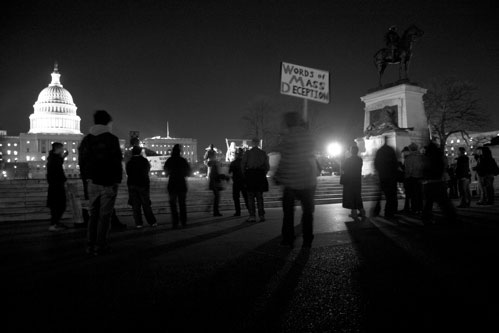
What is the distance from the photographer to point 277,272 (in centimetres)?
439

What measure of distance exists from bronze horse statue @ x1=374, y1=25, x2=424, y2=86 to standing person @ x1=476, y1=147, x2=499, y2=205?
10436 mm

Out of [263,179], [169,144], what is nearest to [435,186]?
[263,179]

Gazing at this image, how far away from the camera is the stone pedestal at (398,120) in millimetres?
20844

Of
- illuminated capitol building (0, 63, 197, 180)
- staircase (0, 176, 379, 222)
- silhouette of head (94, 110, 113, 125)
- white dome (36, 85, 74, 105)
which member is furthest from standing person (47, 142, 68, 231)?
white dome (36, 85, 74, 105)

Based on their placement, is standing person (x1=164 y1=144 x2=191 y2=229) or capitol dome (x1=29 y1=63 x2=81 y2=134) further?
capitol dome (x1=29 y1=63 x2=81 y2=134)

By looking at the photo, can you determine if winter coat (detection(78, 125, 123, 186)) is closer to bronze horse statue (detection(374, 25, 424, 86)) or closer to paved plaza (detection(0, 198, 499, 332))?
paved plaza (detection(0, 198, 499, 332))

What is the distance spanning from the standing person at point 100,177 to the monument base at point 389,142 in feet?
53.9

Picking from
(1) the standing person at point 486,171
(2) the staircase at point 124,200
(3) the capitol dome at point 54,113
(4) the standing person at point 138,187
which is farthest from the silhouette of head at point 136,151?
(3) the capitol dome at point 54,113

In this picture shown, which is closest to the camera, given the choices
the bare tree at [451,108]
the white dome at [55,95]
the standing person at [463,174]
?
the standing person at [463,174]

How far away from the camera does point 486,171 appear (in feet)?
40.5

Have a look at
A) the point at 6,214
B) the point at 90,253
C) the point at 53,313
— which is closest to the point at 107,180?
the point at 90,253

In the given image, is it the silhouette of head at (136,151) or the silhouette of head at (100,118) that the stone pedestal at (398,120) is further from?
the silhouette of head at (100,118)

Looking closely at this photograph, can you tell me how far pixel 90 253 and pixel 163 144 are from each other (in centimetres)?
15779

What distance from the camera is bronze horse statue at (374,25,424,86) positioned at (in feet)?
72.1
